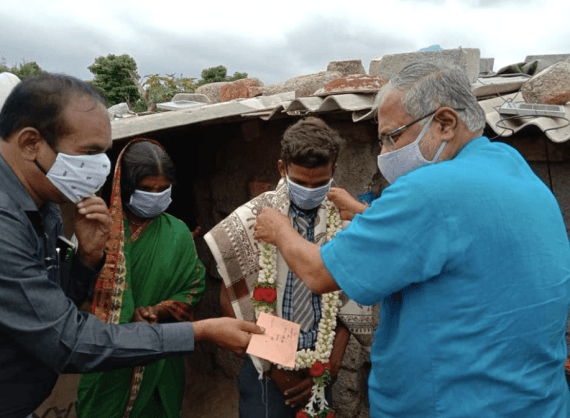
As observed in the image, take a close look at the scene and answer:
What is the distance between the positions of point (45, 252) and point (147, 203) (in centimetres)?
93

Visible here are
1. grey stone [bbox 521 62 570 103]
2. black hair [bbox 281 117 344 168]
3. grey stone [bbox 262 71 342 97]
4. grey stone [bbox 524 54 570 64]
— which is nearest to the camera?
black hair [bbox 281 117 344 168]

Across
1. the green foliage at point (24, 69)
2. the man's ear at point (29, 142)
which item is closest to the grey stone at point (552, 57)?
the man's ear at point (29, 142)

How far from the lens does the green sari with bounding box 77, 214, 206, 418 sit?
2574 mm

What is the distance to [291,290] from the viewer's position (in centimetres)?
239

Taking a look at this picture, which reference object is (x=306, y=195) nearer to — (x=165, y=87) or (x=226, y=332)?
(x=226, y=332)

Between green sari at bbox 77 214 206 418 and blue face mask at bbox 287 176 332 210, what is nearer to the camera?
blue face mask at bbox 287 176 332 210

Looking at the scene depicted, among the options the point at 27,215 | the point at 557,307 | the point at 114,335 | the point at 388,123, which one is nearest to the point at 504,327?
the point at 557,307

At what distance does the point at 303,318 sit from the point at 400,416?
2.95 feet

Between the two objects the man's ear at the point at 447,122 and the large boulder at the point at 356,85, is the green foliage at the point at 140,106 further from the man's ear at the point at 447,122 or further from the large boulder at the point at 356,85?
the man's ear at the point at 447,122

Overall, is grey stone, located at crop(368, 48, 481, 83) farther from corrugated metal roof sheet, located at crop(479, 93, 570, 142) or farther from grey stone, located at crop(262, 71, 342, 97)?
corrugated metal roof sheet, located at crop(479, 93, 570, 142)

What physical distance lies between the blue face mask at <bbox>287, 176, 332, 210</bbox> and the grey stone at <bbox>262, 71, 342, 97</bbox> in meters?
2.81

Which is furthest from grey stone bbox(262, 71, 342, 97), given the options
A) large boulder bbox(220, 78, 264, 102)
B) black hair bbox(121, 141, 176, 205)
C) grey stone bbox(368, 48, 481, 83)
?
black hair bbox(121, 141, 176, 205)

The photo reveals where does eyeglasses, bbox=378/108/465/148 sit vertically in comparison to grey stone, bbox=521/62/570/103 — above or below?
below

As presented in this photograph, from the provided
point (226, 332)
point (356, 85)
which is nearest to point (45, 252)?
point (226, 332)
